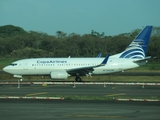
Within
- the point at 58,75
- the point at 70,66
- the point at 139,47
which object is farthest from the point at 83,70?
the point at 139,47

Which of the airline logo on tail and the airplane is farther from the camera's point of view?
the airline logo on tail

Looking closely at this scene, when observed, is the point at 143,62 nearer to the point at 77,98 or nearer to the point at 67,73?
the point at 67,73

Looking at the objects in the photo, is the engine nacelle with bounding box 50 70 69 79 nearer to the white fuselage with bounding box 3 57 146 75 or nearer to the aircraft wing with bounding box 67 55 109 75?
the aircraft wing with bounding box 67 55 109 75

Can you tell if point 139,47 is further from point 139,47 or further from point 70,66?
point 70,66

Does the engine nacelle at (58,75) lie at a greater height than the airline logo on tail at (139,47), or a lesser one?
lesser

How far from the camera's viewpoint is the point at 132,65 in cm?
4228

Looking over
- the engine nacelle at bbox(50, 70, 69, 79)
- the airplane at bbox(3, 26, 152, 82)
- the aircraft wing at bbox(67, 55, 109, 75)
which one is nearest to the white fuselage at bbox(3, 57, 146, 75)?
the airplane at bbox(3, 26, 152, 82)

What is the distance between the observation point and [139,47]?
44062 millimetres

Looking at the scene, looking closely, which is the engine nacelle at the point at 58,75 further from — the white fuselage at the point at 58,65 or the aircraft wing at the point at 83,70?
the white fuselage at the point at 58,65

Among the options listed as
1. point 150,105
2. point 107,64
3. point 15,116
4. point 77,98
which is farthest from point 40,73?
point 15,116

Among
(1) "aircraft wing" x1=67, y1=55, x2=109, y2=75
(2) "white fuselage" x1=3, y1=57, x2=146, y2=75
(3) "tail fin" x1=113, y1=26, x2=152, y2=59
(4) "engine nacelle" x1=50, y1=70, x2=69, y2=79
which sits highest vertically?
(3) "tail fin" x1=113, y1=26, x2=152, y2=59

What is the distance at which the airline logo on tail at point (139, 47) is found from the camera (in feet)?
144

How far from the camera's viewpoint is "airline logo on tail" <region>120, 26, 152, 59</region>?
43875mm

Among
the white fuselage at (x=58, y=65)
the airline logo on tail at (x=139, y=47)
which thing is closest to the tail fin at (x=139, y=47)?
the airline logo on tail at (x=139, y=47)
